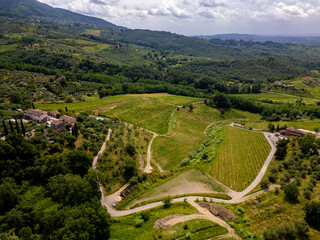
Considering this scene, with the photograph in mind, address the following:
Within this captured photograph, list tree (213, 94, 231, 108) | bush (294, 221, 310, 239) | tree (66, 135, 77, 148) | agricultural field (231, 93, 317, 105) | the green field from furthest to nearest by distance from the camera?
agricultural field (231, 93, 317, 105), tree (213, 94, 231, 108), the green field, tree (66, 135, 77, 148), bush (294, 221, 310, 239)

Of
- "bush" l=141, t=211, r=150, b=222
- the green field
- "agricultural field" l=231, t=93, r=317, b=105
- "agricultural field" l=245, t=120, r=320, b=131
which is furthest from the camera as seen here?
"agricultural field" l=231, t=93, r=317, b=105

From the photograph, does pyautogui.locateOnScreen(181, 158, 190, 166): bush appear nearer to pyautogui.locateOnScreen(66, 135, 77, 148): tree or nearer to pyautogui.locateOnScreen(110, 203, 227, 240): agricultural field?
pyautogui.locateOnScreen(110, 203, 227, 240): agricultural field

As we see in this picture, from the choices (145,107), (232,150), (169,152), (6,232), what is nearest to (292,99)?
(232,150)

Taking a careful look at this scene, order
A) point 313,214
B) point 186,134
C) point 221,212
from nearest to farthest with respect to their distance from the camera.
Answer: point 313,214
point 221,212
point 186,134

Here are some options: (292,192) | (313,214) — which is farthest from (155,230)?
(292,192)

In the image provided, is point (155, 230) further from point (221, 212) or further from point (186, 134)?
point (186, 134)

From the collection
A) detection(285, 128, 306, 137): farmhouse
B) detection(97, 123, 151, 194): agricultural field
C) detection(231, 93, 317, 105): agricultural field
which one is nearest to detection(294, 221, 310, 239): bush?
detection(97, 123, 151, 194): agricultural field
